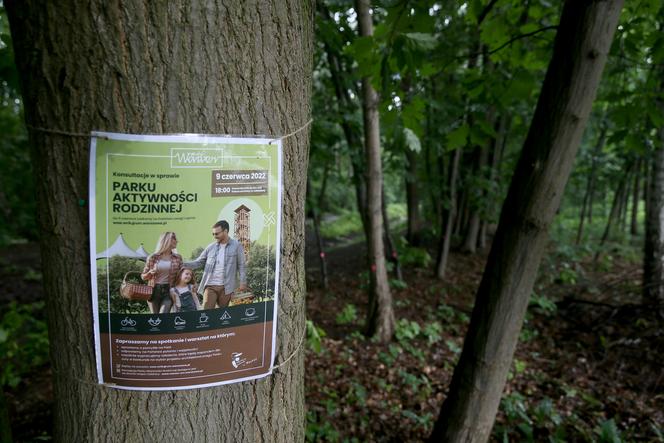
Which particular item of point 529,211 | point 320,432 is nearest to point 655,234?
point 529,211

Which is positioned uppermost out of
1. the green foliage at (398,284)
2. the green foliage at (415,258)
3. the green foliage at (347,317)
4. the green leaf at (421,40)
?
the green leaf at (421,40)

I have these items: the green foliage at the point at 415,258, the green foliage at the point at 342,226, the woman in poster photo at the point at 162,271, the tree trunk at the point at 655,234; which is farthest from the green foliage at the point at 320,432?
the green foliage at the point at 342,226

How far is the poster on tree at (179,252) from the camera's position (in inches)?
38.2

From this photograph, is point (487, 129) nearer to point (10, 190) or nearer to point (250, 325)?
point (250, 325)

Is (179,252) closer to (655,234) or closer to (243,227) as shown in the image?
(243,227)

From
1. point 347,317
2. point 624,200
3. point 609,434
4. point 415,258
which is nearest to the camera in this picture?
point 609,434

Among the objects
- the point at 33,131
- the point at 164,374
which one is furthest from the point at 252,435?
the point at 33,131

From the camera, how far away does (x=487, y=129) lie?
103 inches

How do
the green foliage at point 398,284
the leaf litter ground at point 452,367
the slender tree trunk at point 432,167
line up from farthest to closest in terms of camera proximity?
the green foliage at point 398,284 → the slender tree trunk at point 432,167 → the leaf litter ground at point 452,367

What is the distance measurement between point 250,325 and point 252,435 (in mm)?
348

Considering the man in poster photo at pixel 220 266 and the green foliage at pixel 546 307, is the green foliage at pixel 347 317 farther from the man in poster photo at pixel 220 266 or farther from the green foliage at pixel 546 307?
the man in poster photo at pixel 220 266

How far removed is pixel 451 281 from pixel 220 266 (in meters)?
7.81

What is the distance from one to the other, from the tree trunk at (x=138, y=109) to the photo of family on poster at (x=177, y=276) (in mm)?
95

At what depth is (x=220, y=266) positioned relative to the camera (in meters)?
1.04
